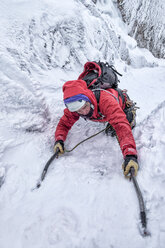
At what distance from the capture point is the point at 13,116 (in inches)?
93.5

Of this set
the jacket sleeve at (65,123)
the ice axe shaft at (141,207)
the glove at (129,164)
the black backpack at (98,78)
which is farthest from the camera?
the jacket sleeve at (65,123)

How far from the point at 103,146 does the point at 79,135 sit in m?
0.50

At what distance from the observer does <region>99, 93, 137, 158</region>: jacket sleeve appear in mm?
1824

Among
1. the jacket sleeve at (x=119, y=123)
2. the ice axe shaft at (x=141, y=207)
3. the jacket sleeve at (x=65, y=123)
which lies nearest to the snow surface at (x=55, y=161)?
the ice axe shaft at (x=141, y=207)

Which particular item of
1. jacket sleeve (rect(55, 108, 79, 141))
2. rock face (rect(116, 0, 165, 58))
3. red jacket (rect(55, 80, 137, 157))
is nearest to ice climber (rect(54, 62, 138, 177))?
red jacket (rect(55, 80, 137, 157))

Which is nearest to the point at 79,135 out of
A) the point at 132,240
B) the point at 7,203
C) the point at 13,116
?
the point at 13,116

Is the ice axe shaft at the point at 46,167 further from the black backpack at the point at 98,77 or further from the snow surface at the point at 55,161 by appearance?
the black backpack at the point at 98,77

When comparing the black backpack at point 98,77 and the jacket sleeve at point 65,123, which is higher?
the black backpack at point 98,77

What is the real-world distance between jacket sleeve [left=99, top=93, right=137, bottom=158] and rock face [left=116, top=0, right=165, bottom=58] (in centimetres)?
1307

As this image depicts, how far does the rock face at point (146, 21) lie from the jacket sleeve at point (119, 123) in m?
13.1

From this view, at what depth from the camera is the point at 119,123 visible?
1.90m

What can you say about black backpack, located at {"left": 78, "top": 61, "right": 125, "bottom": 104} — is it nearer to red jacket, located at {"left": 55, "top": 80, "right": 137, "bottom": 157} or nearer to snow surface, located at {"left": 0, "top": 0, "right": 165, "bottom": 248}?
red jacket, located at {"left": 55, "top": 80, "right": 137, "bottom": 157}

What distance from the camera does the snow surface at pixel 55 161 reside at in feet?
4.42

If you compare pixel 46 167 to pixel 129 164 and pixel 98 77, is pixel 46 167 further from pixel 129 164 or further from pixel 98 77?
pixel 98 77
